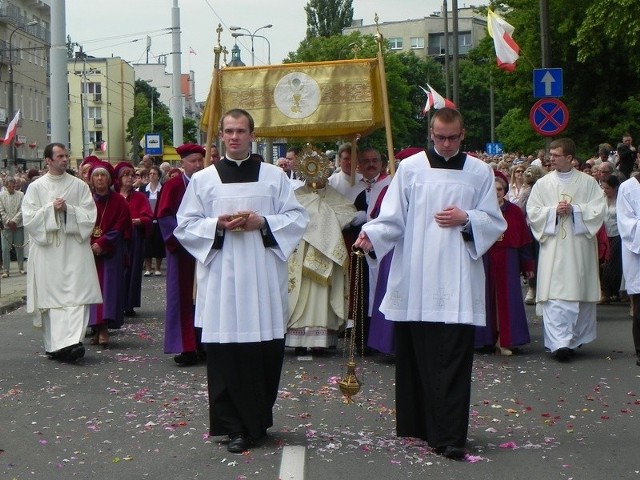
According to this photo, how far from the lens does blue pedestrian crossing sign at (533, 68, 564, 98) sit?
2133 centimetres

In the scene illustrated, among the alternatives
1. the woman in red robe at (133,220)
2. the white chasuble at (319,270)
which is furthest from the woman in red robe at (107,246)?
the woman in red robe at (133,220)

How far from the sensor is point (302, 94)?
12133 mm

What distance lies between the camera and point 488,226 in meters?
7.86

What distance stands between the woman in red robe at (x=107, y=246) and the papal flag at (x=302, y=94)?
1.91m

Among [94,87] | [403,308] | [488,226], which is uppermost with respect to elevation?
[94,87]

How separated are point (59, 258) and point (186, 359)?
1.57 meters

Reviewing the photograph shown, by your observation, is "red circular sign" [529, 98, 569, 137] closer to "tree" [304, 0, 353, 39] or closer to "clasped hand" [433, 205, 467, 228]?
"clasped hand" [433, 205, 467, 228]

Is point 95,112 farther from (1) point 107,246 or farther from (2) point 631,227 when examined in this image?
(2) point 631,227

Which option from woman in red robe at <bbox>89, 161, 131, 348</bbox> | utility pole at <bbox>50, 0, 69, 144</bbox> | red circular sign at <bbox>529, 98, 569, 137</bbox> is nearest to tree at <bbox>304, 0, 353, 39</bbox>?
red circular sign at <bbox>529, 98, 569, 137</bbox>

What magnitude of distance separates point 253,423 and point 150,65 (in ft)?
419

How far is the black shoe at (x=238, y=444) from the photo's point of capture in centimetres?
777

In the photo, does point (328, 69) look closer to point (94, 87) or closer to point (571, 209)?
point (571, 209)

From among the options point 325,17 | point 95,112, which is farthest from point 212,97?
point 95,112

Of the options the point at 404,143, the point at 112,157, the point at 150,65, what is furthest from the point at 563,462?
the point at 150,65
